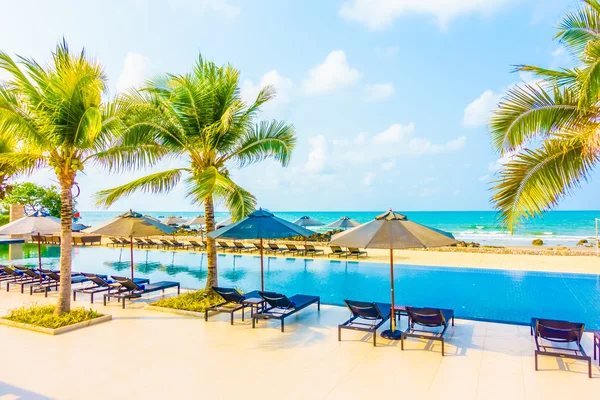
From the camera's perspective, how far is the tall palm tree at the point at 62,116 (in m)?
7.00

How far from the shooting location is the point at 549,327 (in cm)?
564

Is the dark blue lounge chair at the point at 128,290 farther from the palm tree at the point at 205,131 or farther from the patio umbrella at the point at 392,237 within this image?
the patio umbrella at the point at 392,237

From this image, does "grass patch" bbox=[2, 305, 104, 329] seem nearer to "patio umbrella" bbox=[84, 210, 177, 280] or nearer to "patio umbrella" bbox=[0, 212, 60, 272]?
"patio umbrella" bbox=[84, 210, 177, 280]

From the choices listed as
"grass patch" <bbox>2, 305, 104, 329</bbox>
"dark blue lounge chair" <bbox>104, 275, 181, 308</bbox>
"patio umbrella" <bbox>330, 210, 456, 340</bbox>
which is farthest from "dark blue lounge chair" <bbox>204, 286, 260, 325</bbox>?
"patio umbrella" <bbox>330, 210, 456, 340</bbox>

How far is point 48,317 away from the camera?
7617 mm

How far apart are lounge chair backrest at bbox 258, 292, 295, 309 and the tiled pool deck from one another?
412 mm

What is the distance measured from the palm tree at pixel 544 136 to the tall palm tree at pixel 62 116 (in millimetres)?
6833

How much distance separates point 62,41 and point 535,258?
69.4 ft

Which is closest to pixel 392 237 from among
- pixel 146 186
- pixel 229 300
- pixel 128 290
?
pixel 229 300

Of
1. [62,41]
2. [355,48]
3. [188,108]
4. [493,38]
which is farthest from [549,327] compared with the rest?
[355,48]

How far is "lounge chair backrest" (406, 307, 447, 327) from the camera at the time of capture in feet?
20.6

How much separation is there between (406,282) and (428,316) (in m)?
7.96

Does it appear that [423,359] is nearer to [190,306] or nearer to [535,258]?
[190,306]

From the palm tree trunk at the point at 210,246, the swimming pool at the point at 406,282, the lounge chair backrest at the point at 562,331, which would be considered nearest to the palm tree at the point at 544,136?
the lounge chair backrest at the point at 562,331
